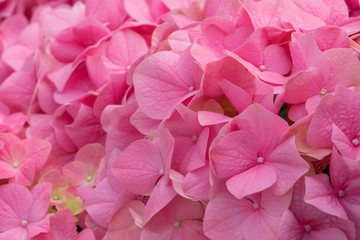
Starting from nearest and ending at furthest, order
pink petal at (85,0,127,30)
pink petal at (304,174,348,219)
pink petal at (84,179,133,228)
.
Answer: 1. pink petal at (304,174,348,219)
2. pink petal at (84,179,133,228)
3. pink petal at (85,0,127,30)

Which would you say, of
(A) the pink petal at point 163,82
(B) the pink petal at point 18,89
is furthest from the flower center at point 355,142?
(B) the pink petal at point 18,89

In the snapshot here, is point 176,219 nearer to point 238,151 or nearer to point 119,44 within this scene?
point 238,151

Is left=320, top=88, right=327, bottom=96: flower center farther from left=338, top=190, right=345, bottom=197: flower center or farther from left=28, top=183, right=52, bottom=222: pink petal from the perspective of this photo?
left=28, top=183, right=52, bottom=222: pink petal

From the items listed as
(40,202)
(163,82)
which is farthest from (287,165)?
(40,202)

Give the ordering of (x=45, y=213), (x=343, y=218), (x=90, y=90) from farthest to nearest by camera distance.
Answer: (x=90, y=90) < (x=45, y=213) < (x=343, y=218)

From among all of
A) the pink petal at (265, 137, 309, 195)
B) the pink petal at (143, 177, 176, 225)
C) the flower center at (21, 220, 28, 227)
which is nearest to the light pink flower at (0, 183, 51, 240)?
the flower center at (21, 220, 28, 227)

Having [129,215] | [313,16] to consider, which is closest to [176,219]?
[129,215]

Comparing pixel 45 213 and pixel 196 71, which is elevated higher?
pixel 196 71

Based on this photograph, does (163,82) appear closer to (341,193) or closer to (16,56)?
(341,193)
